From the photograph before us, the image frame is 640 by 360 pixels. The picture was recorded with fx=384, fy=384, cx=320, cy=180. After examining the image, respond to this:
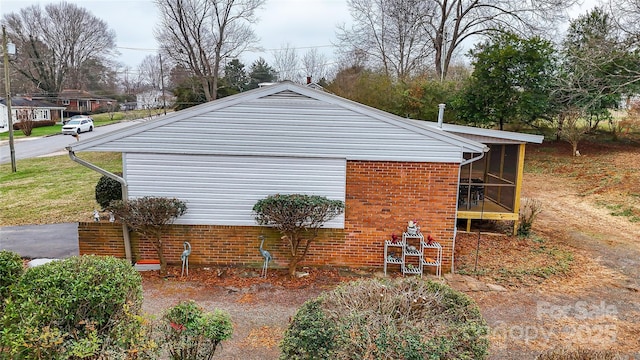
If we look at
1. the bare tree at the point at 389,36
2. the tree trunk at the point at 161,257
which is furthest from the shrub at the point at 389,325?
the bare tree at the point at 389,36

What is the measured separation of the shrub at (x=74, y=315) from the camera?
10.9 feet

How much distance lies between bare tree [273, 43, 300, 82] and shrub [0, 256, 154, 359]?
39.5m

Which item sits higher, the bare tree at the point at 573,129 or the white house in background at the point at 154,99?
the white house in background at the point at 154,99

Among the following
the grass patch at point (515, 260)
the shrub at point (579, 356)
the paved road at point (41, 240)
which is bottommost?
the paved road at point (41, 240)

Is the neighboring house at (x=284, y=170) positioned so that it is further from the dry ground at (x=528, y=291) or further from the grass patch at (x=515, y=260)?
the grass patch at (x=515, y=260)

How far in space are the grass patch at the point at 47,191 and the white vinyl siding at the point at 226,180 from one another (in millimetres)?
5398

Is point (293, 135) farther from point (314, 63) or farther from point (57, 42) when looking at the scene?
point (57, 42)

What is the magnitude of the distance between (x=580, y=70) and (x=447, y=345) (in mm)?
19918

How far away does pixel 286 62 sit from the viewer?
41.7 meters

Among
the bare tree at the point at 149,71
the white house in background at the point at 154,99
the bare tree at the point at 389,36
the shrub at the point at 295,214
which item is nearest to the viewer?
the shrub at the point at 295,214

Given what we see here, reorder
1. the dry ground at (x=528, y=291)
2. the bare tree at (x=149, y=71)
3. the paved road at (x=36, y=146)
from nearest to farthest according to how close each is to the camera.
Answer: the dry ground at (x=528, y=291) → the paved road at (x=36, y=146) → the bare tree at (x=149, y=71)

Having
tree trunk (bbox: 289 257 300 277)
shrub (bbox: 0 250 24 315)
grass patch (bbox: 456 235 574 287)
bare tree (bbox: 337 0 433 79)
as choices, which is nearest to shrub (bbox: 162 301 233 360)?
shrub (bbox: 0 250 24 315)

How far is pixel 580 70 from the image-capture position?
1822 centimetres

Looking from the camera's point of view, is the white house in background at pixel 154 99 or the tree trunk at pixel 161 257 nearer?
the tree trunk at pixel 161 257
